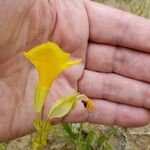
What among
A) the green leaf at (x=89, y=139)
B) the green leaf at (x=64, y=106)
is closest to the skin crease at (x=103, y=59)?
the green leaf at (x=89, y=139)

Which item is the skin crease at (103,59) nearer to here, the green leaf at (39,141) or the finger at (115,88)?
the finger at (115,88)

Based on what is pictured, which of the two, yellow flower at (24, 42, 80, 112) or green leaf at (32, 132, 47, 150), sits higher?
yellow flower at (24, 42, 80, 112)

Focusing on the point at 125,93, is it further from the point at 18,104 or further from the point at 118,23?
the point at 18,104

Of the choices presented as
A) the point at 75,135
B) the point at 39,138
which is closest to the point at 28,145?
the point at 75,135

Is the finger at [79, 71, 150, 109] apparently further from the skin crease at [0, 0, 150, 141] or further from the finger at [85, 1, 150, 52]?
the finger at [85, 1, 150, 52]

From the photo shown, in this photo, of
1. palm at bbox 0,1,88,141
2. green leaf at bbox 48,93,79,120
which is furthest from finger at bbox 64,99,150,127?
green leaf at bbox 48,93,79,120

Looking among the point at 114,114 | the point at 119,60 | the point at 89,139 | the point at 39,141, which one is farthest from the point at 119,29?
the point at 39,141
